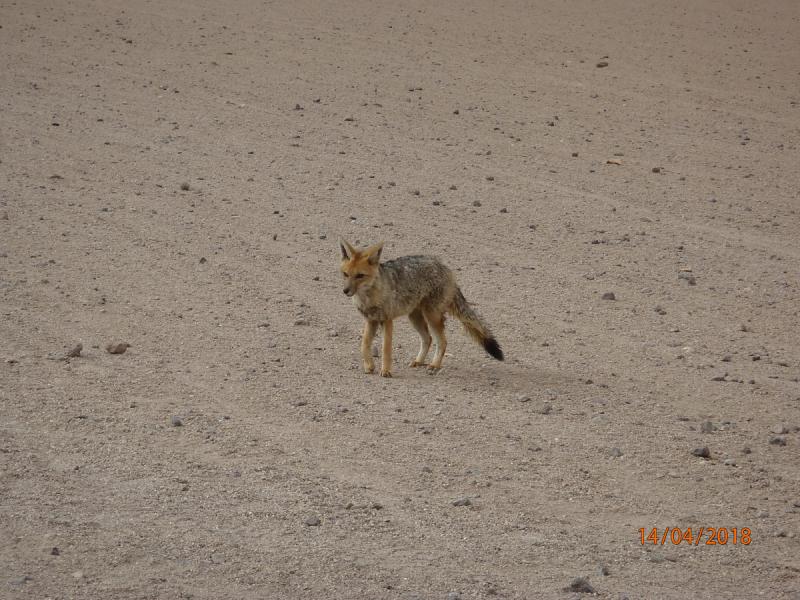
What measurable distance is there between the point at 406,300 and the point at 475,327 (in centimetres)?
62

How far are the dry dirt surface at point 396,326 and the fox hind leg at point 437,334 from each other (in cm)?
21

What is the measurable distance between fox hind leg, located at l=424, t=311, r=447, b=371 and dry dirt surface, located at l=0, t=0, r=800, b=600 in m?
0.21

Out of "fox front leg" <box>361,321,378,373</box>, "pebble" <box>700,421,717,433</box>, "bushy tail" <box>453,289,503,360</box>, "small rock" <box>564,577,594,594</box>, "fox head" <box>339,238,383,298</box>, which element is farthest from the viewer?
"bushy tail" <box>453,289,503,360</box>

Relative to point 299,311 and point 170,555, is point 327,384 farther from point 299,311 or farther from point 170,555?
point 170,555

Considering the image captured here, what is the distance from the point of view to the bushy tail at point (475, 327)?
7.60 meters

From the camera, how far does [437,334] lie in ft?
25.5

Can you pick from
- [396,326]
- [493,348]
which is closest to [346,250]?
[493,348]

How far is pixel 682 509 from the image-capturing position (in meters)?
5.42

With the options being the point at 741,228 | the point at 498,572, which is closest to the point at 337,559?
the point at 498,572

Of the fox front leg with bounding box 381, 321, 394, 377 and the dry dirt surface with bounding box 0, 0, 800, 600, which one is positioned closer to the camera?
the dry dirt surface with bounding box 0, 0, 800, 600

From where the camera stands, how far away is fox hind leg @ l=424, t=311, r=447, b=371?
25.2 feet

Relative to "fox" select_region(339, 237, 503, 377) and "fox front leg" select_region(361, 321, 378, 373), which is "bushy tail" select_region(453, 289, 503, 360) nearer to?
"fox" select_region(339, 237, 503, 377)
